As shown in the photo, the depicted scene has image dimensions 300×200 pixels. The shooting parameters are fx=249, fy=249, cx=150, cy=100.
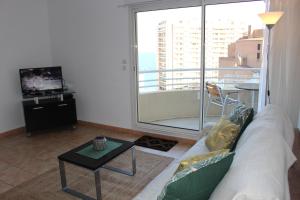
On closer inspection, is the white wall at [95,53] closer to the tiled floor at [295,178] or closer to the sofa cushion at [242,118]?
the sofa cushion at [242,118]

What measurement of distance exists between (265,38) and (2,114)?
4.10m

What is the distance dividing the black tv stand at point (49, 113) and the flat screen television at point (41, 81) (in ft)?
0.45

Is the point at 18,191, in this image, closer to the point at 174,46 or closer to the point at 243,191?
the point at 243,191

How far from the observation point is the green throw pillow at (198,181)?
1119mm

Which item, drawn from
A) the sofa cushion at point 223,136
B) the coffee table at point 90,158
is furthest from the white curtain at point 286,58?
the coffee table at point 90,158

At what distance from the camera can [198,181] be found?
114 cm

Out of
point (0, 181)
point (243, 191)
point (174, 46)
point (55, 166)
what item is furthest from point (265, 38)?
point (0, 181)

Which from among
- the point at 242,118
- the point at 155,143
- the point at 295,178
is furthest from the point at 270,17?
the point at 155,143

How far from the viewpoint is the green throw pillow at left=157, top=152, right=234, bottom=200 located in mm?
1119

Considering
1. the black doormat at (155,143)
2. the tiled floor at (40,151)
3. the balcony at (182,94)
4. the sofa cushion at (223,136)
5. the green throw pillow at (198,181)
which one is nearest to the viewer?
the green throw pillow at (198,181)

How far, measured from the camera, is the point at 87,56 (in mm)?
4383

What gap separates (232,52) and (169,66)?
1.04 m

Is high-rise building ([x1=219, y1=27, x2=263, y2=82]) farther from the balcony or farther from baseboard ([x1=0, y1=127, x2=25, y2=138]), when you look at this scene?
baseboard ([x1=0, y1=127, x2=25, y2=138])

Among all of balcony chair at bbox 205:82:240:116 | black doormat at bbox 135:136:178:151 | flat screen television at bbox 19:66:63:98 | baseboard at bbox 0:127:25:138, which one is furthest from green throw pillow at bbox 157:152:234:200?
baseboard at bbox 0:127:25:138
